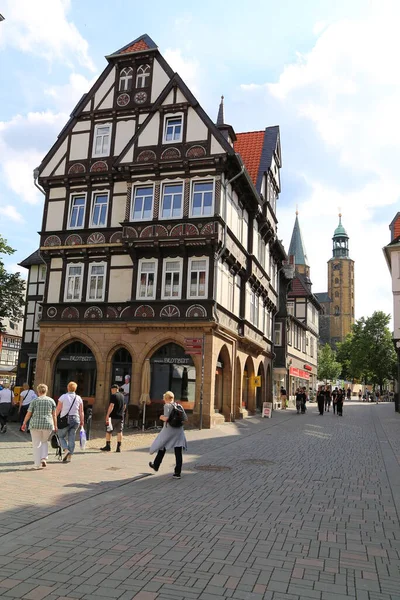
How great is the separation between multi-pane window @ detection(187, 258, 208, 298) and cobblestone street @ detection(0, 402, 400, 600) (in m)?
10.7

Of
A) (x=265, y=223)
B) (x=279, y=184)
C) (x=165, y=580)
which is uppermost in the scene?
(x=279, y=184)

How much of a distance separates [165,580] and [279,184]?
33396 millimetres

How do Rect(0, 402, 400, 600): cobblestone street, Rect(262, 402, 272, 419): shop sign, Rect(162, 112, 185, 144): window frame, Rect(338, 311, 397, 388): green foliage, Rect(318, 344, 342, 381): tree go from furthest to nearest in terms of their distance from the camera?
1. Rect(318, 344, 342, 381): tree
2. Rect(338, 311, 397, 388): green foliage
3. Rect(262, 402, 272, 419): shop sign
4. Rect(162, 112, 185, 144): window frame
5. Rect(0, 402, 400, 600): cobblestone street

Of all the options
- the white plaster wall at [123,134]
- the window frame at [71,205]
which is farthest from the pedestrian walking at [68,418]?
the white plaster wall at [123,134]

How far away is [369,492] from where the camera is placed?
957 cm

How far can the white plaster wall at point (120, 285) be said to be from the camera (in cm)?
2486

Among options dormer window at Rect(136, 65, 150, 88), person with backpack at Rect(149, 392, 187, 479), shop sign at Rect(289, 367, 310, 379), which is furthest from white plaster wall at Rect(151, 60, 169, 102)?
shop sign at Rect(289, 367, 310, 379)

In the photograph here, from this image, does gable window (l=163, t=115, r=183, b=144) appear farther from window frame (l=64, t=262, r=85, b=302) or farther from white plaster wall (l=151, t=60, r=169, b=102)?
window frame (l=64, t=262, r=85, b=302)

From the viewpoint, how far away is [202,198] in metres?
23.7

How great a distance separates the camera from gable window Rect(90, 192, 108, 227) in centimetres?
2603

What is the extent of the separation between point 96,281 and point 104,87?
32.7ft

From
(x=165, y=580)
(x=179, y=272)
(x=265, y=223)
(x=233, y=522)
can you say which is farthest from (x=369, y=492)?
(x=265, y=223)

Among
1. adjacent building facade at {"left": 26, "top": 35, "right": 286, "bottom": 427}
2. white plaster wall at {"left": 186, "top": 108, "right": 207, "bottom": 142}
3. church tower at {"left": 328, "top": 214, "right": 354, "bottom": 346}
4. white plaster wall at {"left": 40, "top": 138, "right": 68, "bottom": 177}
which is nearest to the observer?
adjacent building facade at {"left": 26, "top": 35, "right": 286, "bottom": 427}

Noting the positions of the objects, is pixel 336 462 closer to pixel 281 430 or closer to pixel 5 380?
pixel 281 430
